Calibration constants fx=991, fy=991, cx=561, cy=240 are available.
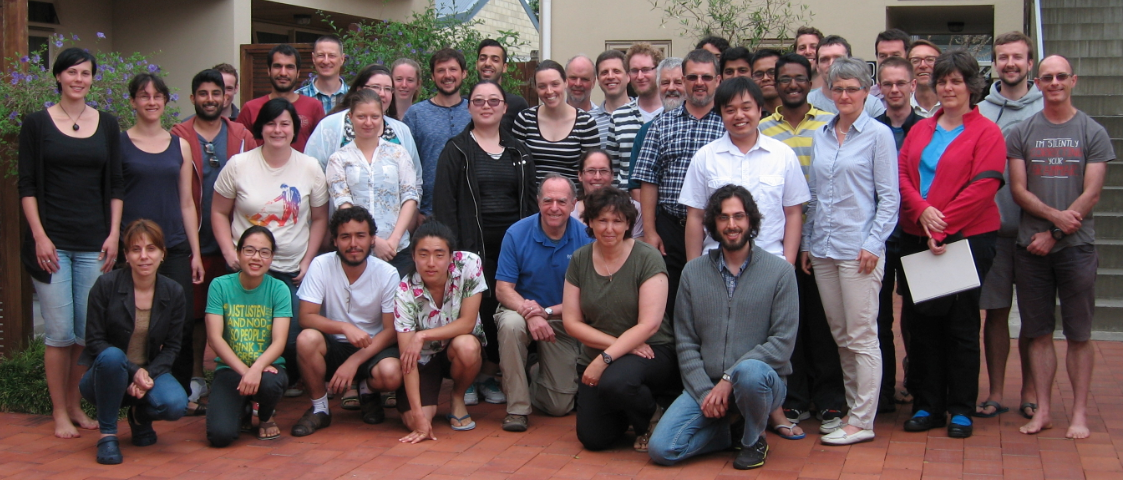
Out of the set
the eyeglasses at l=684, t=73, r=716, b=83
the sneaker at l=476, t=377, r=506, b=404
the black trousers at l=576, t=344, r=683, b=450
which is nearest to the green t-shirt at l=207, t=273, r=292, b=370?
the sneaker at l=476, t=377, r=506, b=404

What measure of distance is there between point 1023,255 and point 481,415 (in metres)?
2.99

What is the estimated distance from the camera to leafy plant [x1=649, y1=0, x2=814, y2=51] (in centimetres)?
1096

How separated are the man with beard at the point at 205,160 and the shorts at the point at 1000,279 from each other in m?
4.24

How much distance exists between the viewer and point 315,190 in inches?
219

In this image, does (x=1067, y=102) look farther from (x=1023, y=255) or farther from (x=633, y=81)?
(x=633, y=81)

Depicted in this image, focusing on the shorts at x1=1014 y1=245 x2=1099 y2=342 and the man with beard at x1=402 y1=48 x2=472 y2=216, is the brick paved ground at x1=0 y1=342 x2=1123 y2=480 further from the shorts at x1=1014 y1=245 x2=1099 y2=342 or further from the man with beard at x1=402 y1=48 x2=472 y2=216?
the man with beard at x1=402 y1=48 x2=472 y2=216

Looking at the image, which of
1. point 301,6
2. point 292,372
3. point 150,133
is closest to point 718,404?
point 292,372

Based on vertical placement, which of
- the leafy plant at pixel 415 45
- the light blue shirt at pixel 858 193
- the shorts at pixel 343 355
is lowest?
the shorts at pixel 343 355

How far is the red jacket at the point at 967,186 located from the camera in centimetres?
475

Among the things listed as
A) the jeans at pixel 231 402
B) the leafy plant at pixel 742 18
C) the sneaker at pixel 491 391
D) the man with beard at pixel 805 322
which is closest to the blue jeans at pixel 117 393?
the jeans at pixel 231 402

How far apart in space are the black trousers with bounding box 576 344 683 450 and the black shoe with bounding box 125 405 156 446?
2135 millimetres

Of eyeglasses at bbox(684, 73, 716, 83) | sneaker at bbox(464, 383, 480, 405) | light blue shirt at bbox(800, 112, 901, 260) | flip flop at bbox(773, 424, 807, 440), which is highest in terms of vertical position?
eyeglasses at bbox(684, 73, 716, 83)

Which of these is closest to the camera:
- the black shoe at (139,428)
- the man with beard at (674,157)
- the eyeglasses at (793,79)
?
the black shoe at (139,428)

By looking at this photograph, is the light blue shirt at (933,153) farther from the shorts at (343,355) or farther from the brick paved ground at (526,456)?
the shorts at (343,355)
